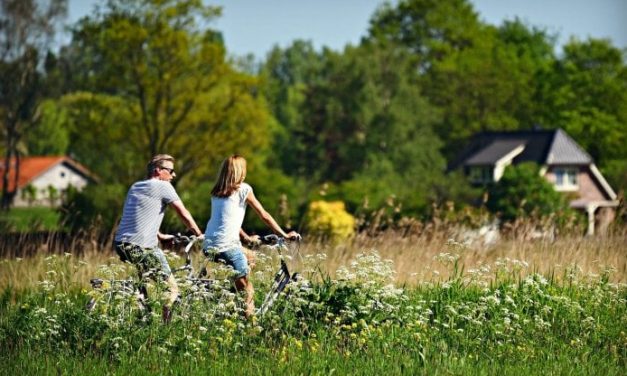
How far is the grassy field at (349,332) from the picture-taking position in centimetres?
824

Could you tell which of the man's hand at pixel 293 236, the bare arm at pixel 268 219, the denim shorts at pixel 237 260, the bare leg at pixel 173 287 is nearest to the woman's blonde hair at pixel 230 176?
the bare arm at pixel 268 219

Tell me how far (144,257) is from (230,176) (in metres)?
1.09

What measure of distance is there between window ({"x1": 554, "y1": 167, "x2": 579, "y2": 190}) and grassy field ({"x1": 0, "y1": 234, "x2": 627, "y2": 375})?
52332mm

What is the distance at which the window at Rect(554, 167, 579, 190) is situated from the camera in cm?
6200

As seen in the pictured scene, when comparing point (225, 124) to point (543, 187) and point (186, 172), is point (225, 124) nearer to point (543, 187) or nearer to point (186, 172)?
point (186, 172)

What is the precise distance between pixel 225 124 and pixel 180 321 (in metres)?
36.3

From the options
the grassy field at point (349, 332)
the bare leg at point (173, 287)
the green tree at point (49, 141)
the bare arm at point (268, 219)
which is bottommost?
the grassy field at point (349, 332)

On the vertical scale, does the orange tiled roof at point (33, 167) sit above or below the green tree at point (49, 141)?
below

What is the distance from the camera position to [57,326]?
339 inches

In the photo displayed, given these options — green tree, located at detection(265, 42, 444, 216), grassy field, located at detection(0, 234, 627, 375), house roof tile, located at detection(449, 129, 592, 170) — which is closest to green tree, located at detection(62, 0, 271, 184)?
green tree, located at detection(265, 42, 444, 216)

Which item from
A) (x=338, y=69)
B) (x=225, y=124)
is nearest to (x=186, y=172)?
(x=225, y=124)

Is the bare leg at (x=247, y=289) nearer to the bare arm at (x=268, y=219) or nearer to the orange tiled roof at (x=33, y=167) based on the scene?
the bare arm at (x=268, y=219)

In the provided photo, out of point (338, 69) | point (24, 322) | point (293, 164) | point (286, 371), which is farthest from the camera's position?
point (293, 164)

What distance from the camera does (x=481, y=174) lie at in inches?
2502
